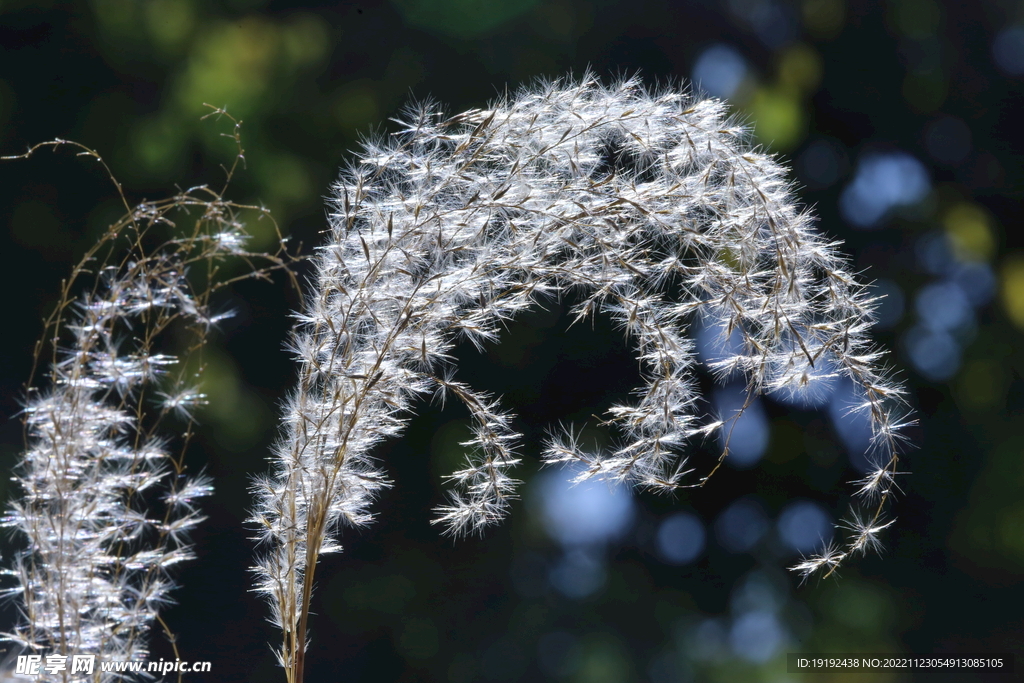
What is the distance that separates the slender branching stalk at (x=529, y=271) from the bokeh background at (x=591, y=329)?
715 mm

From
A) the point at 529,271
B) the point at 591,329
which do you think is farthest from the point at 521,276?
the point at 591,329

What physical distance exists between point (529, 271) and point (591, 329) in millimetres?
777

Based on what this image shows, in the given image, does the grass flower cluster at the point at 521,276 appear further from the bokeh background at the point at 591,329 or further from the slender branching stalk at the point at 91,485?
the bokeh background at the point at 591,329

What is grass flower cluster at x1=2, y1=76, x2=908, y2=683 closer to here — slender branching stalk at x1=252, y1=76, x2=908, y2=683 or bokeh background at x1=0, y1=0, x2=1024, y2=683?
slender branching stalk at x1=252, y1=76, x2=908, y2=683

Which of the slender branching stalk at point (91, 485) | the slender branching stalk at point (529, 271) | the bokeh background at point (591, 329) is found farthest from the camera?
the bokeh background at point (591, 329)

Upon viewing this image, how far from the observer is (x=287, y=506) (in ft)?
3.49

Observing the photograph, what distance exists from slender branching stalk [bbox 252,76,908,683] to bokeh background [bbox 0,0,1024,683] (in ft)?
2.35

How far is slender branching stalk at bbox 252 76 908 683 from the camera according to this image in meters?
1.03

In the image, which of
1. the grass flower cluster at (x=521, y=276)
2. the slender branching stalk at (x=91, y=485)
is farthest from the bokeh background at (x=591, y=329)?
the grass flower cluster at (x=521, y=276)

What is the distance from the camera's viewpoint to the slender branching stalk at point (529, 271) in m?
1.03

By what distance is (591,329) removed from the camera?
5.98 ft

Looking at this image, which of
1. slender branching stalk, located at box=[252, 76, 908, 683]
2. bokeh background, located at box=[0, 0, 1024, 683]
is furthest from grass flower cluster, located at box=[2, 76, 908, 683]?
bokeh background, located at box=[0, 0, 1024, 683]

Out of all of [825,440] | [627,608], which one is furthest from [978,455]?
[627,608]

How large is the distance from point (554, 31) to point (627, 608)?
146 cm
